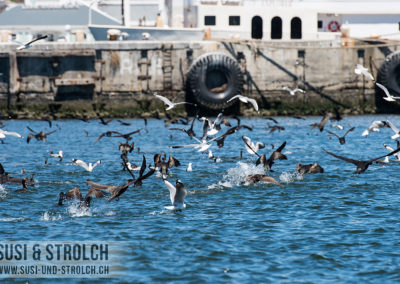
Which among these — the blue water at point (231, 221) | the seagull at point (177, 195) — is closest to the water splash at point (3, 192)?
the blue water at point (231, 221)

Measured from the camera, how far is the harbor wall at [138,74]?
4950 cm

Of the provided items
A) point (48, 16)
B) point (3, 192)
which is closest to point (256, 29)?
point (48, 16)

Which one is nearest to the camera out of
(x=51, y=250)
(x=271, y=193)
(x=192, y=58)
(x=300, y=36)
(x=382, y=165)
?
(x=51, y=250)

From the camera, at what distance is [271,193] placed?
858 inches

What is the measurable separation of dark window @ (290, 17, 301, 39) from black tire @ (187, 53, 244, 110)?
1199 centimetres

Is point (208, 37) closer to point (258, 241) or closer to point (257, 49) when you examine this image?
point (257, 49)

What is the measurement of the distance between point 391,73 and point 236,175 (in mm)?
28662

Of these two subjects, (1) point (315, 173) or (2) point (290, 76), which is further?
(2) point (290, 76)

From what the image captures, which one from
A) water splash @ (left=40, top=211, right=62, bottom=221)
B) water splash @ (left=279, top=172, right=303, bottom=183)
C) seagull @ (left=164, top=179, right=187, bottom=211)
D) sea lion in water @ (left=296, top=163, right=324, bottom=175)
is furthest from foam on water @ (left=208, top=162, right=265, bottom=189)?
water splash @ (left=40, top=211, right=62, bottom=221)

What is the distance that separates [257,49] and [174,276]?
125 ft

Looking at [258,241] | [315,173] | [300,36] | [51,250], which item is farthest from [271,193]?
[300,36]

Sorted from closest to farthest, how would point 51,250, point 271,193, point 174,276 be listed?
point 174,276 < point 51,250 < point 271,193

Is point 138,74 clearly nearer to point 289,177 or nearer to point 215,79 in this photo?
point 215,79

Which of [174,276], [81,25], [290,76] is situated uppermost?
[81,25]
